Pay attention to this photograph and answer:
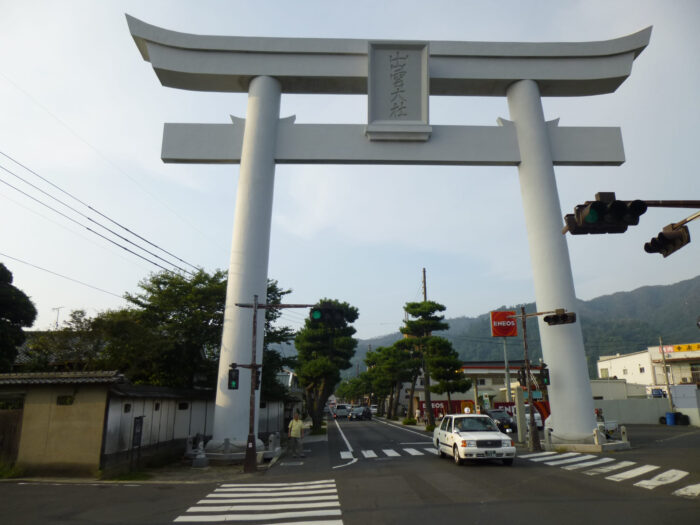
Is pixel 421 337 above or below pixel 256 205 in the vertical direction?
below

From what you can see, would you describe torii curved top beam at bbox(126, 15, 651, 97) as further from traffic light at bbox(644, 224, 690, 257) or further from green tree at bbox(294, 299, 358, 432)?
green tree at bbox(294, 299, 358, 432)

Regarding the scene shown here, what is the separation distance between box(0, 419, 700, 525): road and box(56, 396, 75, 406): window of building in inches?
100

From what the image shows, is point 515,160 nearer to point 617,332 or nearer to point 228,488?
point 228,488

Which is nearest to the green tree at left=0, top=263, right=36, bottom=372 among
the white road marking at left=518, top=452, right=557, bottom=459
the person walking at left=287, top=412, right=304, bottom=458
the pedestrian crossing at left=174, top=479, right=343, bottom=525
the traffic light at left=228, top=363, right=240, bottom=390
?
the traffic light at left=228, top=363, right=240, bottom=390

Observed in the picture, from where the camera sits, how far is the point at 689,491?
395 inches

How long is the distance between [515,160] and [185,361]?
20.8 m

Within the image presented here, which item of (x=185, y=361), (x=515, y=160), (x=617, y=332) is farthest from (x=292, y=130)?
(x=617, y=332)

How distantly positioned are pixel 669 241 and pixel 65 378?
16758 mm

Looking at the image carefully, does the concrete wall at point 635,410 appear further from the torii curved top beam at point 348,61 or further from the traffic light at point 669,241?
the traffic light at point 669,241

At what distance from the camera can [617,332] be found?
519 ft

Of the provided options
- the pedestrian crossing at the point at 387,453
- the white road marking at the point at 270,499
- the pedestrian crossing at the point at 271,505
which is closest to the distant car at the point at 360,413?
the pedestrian crossing at the point at 387,453

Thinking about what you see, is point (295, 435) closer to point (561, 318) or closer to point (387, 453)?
point (387, 453)

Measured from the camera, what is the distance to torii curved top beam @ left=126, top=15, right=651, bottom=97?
859 inches

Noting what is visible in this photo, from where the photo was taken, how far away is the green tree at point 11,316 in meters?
24.4
